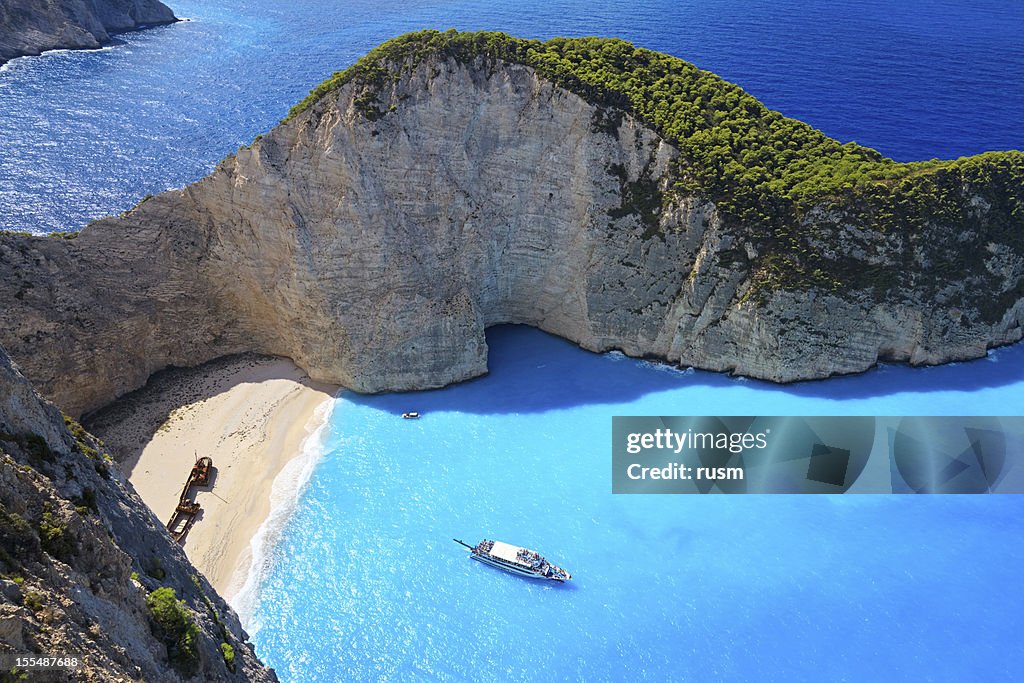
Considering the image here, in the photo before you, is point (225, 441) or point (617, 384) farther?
point (617, 384)

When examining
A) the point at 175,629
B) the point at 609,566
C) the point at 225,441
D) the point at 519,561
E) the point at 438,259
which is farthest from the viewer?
A: the point at 438,259

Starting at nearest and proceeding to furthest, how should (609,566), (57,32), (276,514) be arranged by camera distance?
(609,566) → (276,514) → (57,32)

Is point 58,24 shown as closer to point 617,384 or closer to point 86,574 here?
point 617,384

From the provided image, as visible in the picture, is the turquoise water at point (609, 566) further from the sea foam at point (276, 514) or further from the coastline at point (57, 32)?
the coastline at point (57, 32)

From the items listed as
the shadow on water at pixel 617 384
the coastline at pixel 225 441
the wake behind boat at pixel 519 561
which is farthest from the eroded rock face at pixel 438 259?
the wake behind boat at pixel 519 561

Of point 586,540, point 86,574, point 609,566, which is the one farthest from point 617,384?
point 86,574

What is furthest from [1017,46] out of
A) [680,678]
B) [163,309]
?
[163,309]

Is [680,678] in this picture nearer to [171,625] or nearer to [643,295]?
[171,625]
